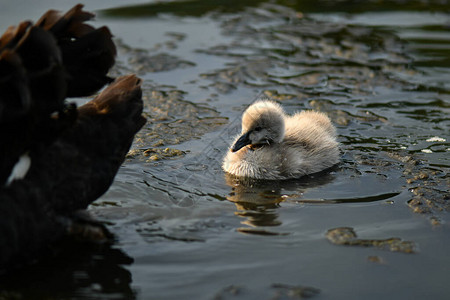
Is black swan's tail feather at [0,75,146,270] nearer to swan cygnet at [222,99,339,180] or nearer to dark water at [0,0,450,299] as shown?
dark water at [0,0,450,299]

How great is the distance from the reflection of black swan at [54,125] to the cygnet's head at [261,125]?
4.28 feet

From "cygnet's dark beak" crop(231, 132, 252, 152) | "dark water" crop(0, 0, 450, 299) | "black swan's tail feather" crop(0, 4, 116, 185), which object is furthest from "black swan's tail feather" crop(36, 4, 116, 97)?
"cygnet's dark beak" crop(231, 132, 252, 152)

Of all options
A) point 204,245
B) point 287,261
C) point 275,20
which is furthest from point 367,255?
point 275,20

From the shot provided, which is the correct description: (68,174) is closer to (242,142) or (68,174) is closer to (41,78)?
(41,78)

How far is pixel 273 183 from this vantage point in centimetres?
613

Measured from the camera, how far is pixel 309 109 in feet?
24.8

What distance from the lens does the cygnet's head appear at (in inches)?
243

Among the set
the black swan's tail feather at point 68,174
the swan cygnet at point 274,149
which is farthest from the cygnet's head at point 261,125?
the black swan's tail feather at point 68,174

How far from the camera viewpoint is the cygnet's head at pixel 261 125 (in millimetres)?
6184

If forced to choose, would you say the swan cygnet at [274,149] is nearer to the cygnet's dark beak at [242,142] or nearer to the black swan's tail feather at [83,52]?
the cygnet's dark beak at [242,142]

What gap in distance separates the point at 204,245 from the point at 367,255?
1040 millimetres

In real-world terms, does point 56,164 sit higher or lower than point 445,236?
higher

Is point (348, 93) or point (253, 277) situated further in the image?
point (348, 93)

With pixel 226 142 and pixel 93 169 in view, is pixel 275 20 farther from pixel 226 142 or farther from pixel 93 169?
pixel 93 169
